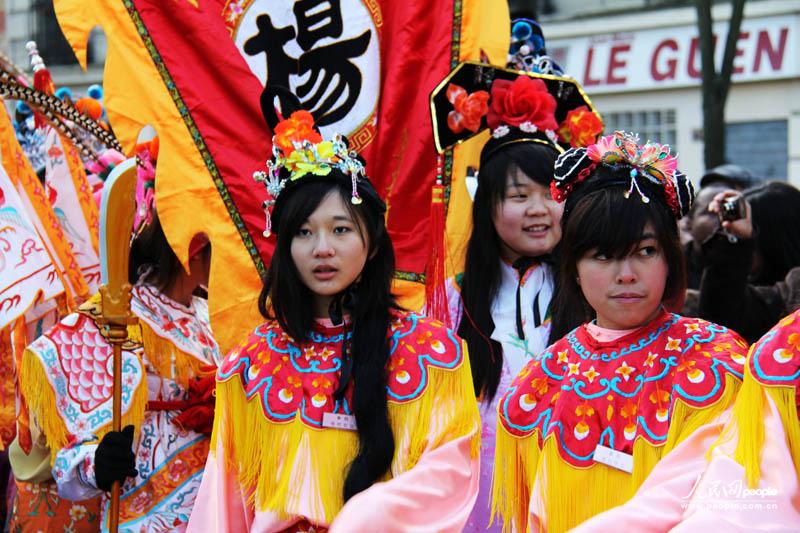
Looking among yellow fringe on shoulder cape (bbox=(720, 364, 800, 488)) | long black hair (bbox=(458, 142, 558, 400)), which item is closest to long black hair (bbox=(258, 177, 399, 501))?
long black hair (bbox=(458, 142, 558, 400))

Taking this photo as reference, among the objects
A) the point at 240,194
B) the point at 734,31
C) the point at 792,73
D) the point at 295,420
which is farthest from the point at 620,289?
the point at 792,73

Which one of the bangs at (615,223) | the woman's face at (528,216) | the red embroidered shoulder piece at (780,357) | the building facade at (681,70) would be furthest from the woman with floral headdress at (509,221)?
the building facade at (681,70)

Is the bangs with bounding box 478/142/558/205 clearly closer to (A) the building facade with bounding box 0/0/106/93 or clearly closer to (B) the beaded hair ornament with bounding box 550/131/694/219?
(B) the beaded hair ornament with bounding box 550/131/694/219

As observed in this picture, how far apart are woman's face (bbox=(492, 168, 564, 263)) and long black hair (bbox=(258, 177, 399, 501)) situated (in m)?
0.65

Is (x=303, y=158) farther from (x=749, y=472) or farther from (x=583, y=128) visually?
(x=749, y=472)

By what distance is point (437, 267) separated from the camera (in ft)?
11.3

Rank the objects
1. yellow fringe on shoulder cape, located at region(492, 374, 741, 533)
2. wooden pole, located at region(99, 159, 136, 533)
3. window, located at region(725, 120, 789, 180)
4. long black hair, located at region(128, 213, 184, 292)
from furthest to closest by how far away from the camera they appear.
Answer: window, located at region(725, 120, 789, 180) → long black hair, located at region(128, 213, 184, 292) → wooden pole, located at region(99, 159, 136, 533) → yellow fringe on shoulder cape, located at region(492, 374, 741, 533)

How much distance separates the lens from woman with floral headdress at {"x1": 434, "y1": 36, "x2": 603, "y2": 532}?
3.46 metres

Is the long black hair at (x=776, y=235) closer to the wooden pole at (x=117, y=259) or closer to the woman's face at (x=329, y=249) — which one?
the woman's face at (x=329, y=249)

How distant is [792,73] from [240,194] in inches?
503

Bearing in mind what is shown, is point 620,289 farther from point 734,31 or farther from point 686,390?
point 734,31

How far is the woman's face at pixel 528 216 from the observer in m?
3.52

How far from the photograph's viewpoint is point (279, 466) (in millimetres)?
2811

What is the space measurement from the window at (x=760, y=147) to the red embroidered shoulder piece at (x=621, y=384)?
42.3ft
